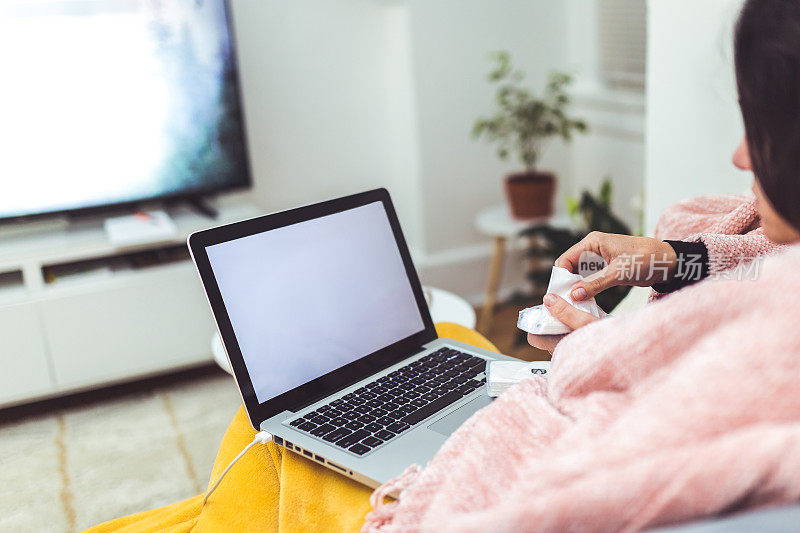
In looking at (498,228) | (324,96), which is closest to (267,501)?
(498,228)

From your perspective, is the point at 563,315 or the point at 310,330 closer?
the point at 563,315

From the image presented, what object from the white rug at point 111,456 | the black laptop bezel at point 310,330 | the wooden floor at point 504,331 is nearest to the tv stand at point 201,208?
the white rug at point 111,456

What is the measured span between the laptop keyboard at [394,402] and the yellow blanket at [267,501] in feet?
0.14

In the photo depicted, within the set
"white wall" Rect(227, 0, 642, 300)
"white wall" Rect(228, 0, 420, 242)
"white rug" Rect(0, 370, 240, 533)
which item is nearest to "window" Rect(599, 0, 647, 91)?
"white wall" Rect(227, 0, 642, 300)

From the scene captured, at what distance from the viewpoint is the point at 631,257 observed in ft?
3.05

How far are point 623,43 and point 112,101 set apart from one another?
1708 millimetres

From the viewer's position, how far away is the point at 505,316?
2785mm

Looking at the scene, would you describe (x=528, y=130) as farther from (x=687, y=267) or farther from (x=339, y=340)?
(x=339, y=340)

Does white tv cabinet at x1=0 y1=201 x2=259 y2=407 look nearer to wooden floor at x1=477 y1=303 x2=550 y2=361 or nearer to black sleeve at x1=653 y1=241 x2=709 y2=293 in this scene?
wooden floor at x1=477 y1=303 x2=550 y2=361

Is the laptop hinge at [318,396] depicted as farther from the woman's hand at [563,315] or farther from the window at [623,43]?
the window at [623,43]

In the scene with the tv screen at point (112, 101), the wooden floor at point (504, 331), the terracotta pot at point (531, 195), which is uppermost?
the tv screen at point (112, 101)

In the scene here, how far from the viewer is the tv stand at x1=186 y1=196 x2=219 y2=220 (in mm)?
2387

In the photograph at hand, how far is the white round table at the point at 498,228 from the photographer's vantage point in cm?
253

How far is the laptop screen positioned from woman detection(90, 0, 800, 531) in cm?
22
